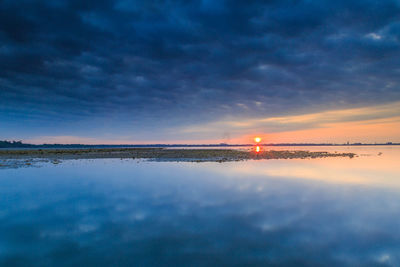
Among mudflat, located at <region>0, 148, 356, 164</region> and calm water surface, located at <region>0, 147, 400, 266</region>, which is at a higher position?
mudflat, located at <region>0, 148, 356, 164</region>

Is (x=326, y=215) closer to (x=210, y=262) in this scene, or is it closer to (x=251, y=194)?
(x=251, y=194)

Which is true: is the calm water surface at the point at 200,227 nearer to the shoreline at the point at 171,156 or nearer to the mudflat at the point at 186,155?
the shoreline at the point at 171,156

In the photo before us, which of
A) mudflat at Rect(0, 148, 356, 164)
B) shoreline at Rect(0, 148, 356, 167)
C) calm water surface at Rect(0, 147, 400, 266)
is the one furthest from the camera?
mudflat at Rect(0, 148, 356, 164)

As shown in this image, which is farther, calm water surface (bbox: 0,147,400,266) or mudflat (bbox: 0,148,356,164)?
mudflat (bbox: 0,148,356,164)

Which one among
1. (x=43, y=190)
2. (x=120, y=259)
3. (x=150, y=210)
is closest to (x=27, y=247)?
(x=120, y=259)

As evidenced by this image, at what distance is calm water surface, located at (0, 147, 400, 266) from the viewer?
19.8ft

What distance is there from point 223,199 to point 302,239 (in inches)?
216

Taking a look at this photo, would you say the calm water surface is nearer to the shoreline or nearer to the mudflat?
the shoreline

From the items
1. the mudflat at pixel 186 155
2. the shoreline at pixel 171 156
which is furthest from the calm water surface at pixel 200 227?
the mudflat at pixel 186 155

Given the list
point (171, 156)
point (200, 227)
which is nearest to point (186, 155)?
point (171, 156)

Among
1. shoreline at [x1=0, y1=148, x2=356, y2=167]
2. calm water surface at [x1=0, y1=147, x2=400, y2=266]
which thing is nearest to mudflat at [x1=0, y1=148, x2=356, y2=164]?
shoreline at [x1=0, y1=148, x2=356, y2=167]

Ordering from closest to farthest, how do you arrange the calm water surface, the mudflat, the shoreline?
the calm water surface < the shoreline < the mudflat

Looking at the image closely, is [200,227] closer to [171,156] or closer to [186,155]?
[171,156]

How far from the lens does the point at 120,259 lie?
5934 mm
